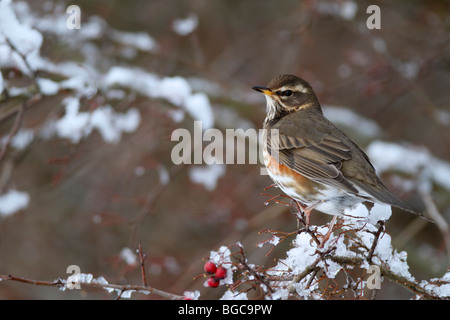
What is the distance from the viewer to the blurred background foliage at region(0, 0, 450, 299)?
5.29 meters

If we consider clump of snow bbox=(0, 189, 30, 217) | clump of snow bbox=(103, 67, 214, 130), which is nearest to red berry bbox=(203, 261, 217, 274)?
clump of snow bbox=(103, 67, 214, 130)

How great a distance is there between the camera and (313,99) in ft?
13.8

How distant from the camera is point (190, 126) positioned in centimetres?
515

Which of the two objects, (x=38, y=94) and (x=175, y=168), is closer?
(x=38, y=94)

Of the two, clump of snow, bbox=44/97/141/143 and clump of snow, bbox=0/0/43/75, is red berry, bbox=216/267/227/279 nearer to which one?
clump of snow, bbox=44/97/141/143

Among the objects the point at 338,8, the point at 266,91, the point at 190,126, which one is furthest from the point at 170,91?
the point at 338,8

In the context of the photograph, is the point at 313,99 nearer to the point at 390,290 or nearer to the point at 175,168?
the point at 175,168

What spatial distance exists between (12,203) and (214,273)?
3269 mm

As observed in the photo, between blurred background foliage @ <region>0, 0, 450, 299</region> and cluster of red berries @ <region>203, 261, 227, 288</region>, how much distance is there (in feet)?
7.21

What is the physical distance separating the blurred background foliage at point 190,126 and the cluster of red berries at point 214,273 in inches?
86.5

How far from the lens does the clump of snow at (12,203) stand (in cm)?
479

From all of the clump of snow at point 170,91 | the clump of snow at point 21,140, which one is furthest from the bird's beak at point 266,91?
the clump of snow at point 21,140
